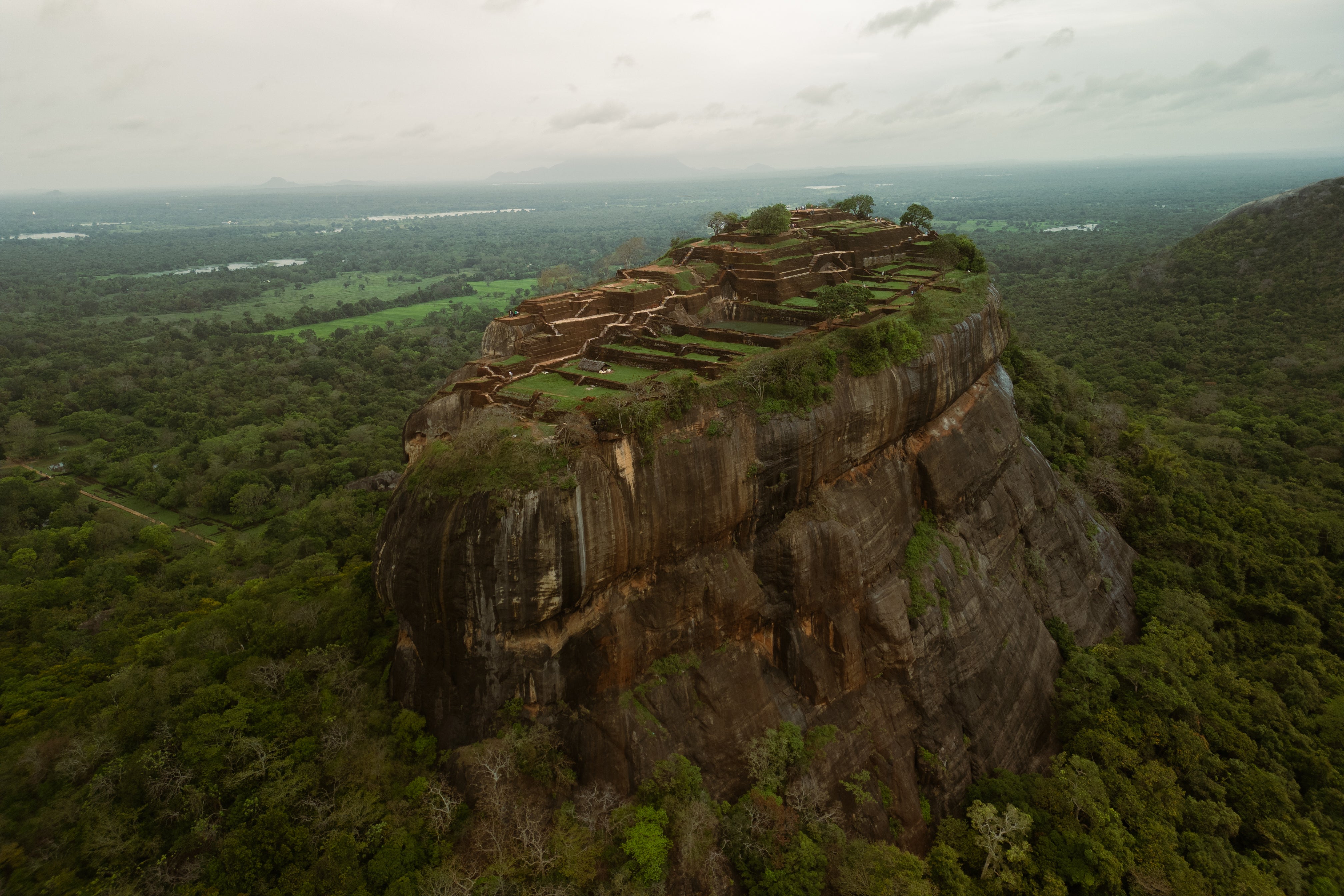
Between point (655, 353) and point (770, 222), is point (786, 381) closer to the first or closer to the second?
point (655, 353)

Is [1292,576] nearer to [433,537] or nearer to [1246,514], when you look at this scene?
[1246,514]

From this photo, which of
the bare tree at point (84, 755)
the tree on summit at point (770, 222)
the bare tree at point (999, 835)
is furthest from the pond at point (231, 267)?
the bare tree at point (999, 835)

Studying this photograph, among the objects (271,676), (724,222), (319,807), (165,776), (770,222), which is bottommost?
(319,807)

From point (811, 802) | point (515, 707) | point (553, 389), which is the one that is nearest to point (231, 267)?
point (553, 389)

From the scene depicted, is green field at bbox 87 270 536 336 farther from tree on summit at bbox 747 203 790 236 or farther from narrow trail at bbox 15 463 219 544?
tree on summit at bbox 747 203 790 236

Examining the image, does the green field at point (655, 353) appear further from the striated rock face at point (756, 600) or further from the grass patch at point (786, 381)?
the striated rock face at point (756, 600)
